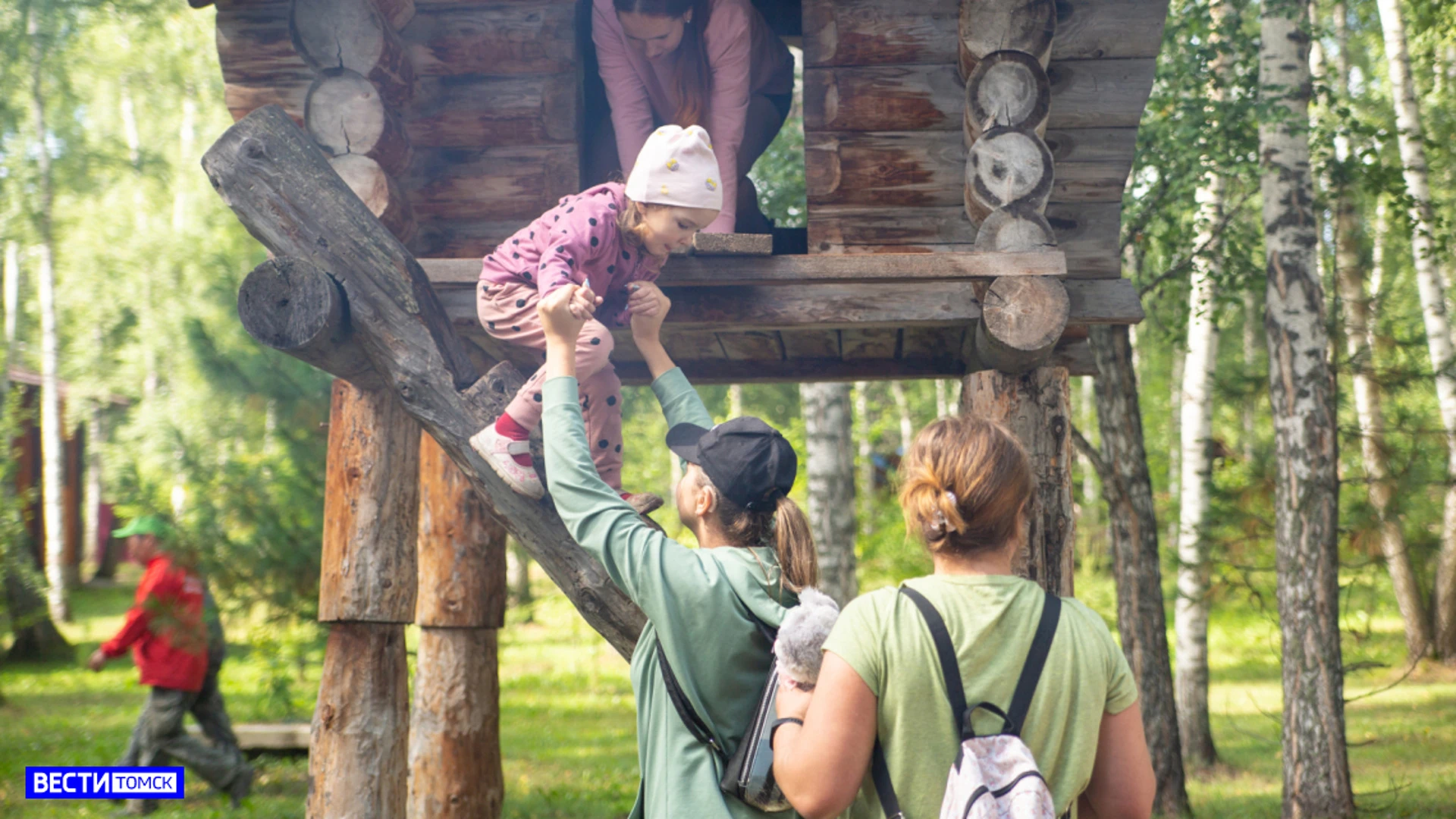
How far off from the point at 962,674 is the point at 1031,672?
0.12 metres

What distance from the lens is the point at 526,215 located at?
475 centimetres

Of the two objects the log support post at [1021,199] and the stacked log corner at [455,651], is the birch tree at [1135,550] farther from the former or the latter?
the stacked log corner at [455,651]

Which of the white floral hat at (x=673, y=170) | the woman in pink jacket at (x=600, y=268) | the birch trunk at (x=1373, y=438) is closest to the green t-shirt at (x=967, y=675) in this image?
the woman in pink jacket at (x=600, y=268)

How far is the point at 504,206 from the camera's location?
15.6ft

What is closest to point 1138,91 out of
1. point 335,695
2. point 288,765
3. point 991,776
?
point 991,776

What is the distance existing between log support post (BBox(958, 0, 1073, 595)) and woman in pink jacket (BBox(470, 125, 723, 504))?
3.83 feet

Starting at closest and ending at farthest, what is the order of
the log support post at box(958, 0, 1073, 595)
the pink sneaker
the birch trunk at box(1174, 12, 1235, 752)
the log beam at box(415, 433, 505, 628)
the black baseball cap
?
the black baseball cap
the pink sneaker
the log support post at box(958, 0, 1073, 595)
the log beam at box(415, 433, 505, 628)
the birch trunk at box(1174, 12, 1235, 752)

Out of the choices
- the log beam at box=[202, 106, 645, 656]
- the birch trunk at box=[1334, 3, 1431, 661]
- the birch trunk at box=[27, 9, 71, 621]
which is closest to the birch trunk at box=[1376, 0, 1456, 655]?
the birch trunk at box=[1334, 3, 1431, 661]

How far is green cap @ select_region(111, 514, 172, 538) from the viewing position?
22.1 feet

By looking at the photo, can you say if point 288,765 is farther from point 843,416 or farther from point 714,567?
point 714,567

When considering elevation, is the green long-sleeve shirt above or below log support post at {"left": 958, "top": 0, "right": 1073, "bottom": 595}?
below

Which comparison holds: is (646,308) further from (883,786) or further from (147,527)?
(147,527)

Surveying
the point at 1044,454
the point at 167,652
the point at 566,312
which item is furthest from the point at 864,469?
the point at 566,312

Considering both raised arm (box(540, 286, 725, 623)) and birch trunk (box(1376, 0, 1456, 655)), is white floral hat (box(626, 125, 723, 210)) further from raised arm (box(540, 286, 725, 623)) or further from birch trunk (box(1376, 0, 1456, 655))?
birch trunk (box(1376, 0, 1456, 655))
